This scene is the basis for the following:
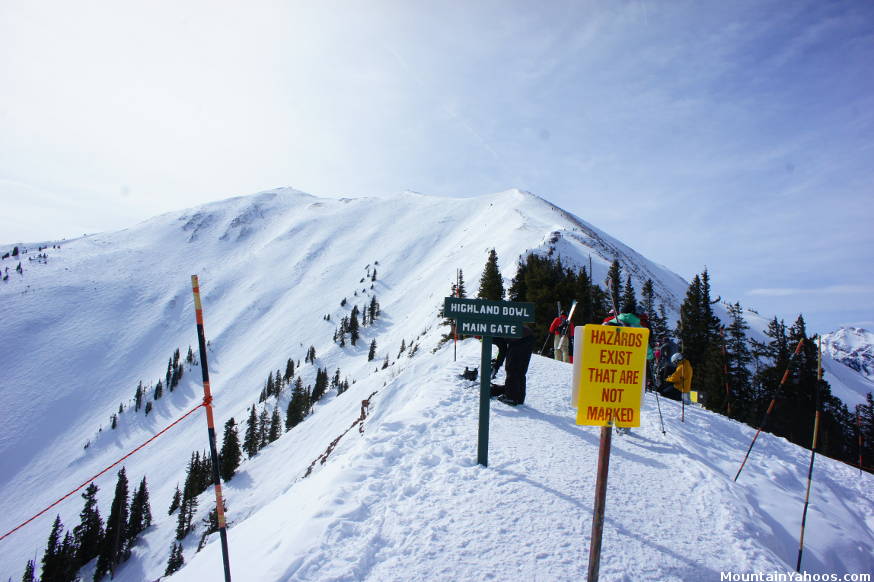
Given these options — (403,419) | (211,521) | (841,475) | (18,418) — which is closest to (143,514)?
(211,521)

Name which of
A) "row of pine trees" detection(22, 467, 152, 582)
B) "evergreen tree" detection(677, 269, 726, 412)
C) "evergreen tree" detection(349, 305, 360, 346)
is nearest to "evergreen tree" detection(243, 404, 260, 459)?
"row of pine trees" detection(22, 467, 152, 582)

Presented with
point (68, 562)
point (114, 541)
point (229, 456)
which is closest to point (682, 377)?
point (229, 456)

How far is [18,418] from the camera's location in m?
124

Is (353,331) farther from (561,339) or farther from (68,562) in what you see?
(561,339)

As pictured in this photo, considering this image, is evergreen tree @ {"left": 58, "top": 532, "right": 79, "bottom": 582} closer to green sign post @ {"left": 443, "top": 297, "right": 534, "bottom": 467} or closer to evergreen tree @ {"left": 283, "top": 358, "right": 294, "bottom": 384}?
evergreen tree @ {"left": 283, "top": 358, "right": 294, "bottom": 384}

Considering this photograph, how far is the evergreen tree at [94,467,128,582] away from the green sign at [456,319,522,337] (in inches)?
2810

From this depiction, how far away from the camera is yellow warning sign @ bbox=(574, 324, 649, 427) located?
4.04 meters

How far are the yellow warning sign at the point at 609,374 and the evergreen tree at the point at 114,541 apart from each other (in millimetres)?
74070

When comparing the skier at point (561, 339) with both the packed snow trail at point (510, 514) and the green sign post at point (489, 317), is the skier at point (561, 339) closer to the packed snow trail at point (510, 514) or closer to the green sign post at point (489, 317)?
the packed snow trail at point (510, 514)

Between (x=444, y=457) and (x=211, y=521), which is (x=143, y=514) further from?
(x=444, y=457)

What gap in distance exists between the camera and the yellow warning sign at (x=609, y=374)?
404cm

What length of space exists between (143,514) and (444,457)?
261 ft

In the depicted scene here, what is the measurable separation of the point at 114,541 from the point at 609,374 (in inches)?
2993

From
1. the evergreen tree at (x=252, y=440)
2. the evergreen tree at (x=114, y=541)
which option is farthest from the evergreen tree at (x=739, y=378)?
the evergreen tree at (x=114, y=541)
